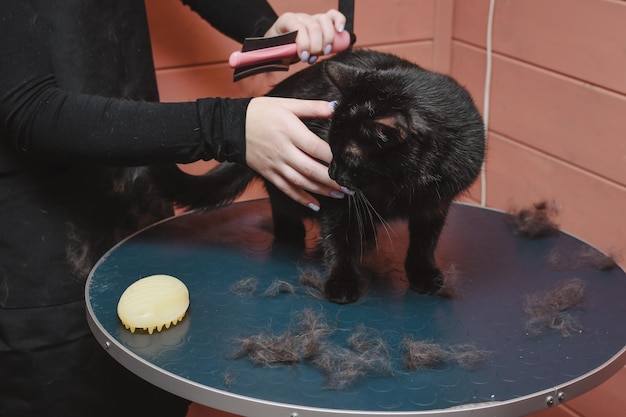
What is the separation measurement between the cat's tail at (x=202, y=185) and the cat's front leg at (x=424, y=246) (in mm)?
288

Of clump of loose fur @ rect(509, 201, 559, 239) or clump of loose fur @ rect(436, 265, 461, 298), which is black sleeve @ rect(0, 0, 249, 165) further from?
clump of loose fur @ rect(509, 201, 559, 239)

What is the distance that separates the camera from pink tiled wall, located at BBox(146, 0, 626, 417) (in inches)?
54.1

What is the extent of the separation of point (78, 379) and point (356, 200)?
0.50 metres

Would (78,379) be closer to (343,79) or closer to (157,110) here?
(157,110)

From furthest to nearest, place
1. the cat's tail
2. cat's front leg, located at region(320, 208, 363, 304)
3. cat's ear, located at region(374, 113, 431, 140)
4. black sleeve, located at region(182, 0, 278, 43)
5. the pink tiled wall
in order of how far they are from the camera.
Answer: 1. the pink tiled wall
2. black sleeve, located at region(182, 0, 278, 43)
3. the cat's tail
4. cat's front leg, located at region(320, 208, 363, 304)
5. cat's ear, located at region(374, 113, 431, 140)

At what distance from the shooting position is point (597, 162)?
141cm

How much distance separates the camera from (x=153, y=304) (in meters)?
0.83

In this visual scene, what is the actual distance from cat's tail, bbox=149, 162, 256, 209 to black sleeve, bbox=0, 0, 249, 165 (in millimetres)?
203

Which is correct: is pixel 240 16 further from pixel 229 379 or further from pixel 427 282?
pixel 229 379

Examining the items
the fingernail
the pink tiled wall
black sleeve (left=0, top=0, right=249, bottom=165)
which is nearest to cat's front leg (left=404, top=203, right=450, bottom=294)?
the fingernail

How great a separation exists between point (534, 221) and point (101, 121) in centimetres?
65

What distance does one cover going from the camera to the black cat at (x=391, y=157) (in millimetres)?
898

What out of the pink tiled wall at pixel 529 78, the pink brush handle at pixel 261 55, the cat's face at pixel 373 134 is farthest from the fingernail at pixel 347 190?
the pink tiled wall at pixel 529 78

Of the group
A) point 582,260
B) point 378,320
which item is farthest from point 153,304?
point 582,260
